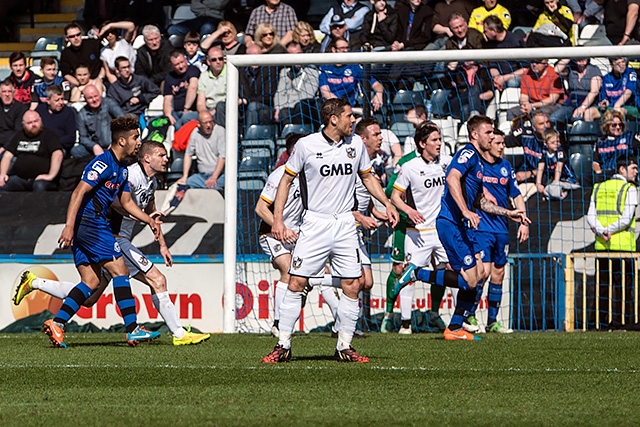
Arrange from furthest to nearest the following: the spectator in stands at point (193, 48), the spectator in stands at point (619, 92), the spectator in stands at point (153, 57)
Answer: the spectator in stands at point (153, 57)
the spectator in stands at point (193, 48)
the spectator in stands at point (619, 92)

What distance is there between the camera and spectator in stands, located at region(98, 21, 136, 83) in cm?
1914

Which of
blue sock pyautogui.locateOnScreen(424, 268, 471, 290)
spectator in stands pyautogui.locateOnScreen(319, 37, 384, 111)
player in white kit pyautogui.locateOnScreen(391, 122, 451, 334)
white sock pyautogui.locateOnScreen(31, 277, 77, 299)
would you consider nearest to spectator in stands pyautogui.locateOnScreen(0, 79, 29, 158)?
spectator in stands pyautogui.locateOnScreen(319, 37, 384, 111)

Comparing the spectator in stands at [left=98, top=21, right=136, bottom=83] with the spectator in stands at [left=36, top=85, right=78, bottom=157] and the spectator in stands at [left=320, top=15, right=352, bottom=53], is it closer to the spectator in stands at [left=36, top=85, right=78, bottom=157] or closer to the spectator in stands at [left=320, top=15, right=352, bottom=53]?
the spectator in stands at [left=36, top=85, right=78, bottom=157]

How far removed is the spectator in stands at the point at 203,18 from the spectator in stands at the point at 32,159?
3.70 meters

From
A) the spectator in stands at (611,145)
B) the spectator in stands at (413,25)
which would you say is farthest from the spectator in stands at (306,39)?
the spectator in stands at (611,145)

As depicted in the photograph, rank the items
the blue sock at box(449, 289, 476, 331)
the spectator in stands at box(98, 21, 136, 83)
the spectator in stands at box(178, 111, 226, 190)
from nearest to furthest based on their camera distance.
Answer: the blue sock at box(449, 289, 476, 331) < the spectator in stands at box(178, 111, 226, 190) < the spectator in stands at box(98, 21, 136, 83)

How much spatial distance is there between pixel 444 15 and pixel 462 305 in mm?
7470

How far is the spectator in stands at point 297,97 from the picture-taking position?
15.6m

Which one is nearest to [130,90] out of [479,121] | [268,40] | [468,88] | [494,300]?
[268,40]

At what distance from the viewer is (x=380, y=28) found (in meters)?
17.9

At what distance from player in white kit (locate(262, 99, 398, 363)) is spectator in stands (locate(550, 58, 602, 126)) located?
7.39 m

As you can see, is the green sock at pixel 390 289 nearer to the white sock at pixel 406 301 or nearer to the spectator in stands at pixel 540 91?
the white sock at pixel 406 301

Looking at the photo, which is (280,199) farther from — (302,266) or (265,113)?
(265,113)

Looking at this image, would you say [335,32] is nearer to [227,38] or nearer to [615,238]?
[227,38]
